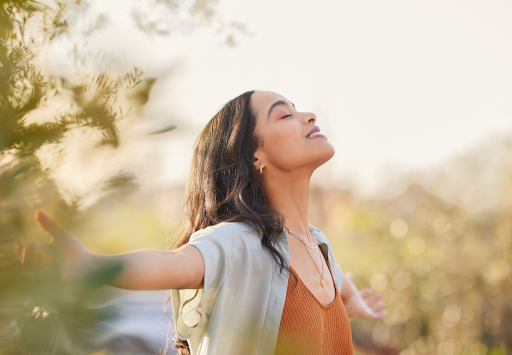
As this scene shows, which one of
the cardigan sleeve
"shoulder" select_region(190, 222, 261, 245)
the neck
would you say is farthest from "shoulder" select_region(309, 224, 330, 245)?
the cardigan sleeve

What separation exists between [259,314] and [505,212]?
415cm

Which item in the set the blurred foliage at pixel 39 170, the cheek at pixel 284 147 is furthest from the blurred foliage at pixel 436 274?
the blurred foliage at pixel 39 170

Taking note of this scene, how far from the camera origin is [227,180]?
174 cm

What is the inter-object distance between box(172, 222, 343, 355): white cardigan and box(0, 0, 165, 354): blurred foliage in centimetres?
Result: 64

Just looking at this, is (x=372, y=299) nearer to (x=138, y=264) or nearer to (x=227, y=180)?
(x=227, y=180)

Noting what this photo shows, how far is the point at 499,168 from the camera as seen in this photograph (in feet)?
17.8

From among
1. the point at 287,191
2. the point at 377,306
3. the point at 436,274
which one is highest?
the point at 287,191

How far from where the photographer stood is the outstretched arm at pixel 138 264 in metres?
0.44

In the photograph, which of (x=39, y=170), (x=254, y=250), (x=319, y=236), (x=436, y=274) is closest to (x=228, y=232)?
(x=254, y=250)

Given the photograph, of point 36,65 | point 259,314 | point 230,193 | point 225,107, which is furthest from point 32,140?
point 225,107

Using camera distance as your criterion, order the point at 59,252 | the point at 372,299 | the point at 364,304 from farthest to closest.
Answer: the point at 372,299 < the point at 364,304 < the point at 59,252

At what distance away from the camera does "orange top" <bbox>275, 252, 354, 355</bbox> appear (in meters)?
1.44

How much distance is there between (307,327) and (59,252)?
1.18 metres

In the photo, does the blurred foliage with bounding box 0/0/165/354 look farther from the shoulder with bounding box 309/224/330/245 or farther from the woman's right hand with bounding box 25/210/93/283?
the shoulder with bounding box 309/224/330/245
